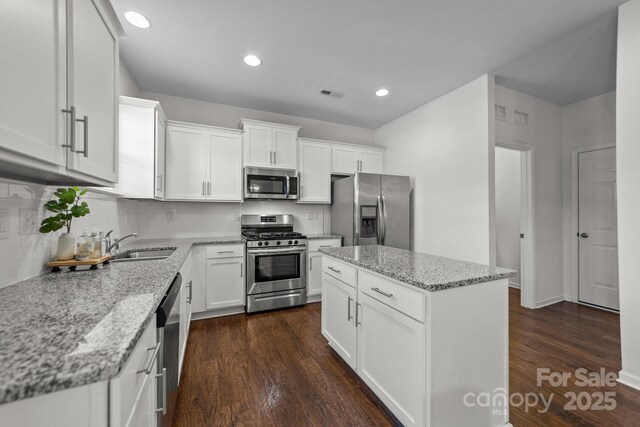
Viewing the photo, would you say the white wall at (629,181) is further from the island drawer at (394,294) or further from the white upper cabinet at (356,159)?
the white upper cabinet at (356,159)

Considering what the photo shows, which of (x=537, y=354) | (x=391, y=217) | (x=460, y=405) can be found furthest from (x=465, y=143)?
(x=460, y=405)

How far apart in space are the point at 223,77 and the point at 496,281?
3162 mm

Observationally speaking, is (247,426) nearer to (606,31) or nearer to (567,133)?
(606,31)

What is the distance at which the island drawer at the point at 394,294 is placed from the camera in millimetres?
1300

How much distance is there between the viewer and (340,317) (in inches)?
Answer: 80.6

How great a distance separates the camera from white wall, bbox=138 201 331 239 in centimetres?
327

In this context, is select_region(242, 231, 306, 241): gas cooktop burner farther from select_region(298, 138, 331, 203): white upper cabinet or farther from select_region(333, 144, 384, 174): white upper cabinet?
select_region(333, 144, 384, 174): white upper cabinet

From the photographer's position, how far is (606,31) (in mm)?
2168

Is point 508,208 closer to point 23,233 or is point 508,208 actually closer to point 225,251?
point 225,251

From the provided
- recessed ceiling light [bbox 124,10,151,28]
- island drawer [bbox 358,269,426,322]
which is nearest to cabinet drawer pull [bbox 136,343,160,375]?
island drawer [bbox 358,269,426,322]

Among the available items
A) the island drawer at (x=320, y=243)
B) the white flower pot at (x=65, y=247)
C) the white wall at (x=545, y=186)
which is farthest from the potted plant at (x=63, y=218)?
the white wall at (x=545, y=186)

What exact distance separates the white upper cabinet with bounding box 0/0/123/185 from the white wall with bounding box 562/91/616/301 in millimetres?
5127

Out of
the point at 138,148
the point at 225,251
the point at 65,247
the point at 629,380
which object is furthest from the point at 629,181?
the point at 138,148

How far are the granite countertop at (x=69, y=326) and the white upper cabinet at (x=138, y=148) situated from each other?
1.31 m
